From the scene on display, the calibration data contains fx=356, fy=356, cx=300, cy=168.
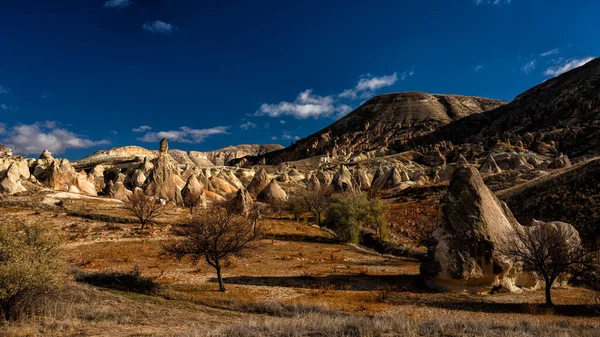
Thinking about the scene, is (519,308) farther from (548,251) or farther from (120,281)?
(120,281)

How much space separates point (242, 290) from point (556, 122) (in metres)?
159

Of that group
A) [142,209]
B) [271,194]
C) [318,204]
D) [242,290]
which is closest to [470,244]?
[242,290]

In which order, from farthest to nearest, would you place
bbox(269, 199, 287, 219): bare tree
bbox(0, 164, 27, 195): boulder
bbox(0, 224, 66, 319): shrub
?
bbox(269, 199, 287, 219): bare tree < bbox(0, 164, 27, 195): boulder < bbox(0, 224, 66, 319): shrub

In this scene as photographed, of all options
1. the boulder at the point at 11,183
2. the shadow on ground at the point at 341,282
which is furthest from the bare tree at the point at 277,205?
the shadow on ground at the point at 341,282

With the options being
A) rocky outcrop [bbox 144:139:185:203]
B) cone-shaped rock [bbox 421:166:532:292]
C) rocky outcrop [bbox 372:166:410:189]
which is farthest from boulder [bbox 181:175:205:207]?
rocky outcrop [bbox 372:166:410:189]

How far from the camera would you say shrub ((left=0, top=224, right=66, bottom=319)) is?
9.95 m

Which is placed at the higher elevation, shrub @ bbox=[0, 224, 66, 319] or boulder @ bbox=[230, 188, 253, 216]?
boulder @ bbox=[230, 188, 253, 216]

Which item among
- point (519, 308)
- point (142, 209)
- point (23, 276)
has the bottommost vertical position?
point (519, 308)

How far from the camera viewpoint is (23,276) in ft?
33.0

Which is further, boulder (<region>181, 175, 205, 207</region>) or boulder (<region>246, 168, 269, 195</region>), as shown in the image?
boulder (<region>246, 168, 269, 195</region>)

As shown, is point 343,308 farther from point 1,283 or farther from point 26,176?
point 26,176

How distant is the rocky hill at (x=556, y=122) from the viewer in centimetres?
10419

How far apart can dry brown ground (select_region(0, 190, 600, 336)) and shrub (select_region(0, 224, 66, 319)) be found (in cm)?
88

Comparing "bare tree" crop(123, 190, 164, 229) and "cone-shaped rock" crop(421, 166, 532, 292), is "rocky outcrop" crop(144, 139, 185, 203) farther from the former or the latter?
"cone-shaped rock" crop(421, 166, 532, 292)
